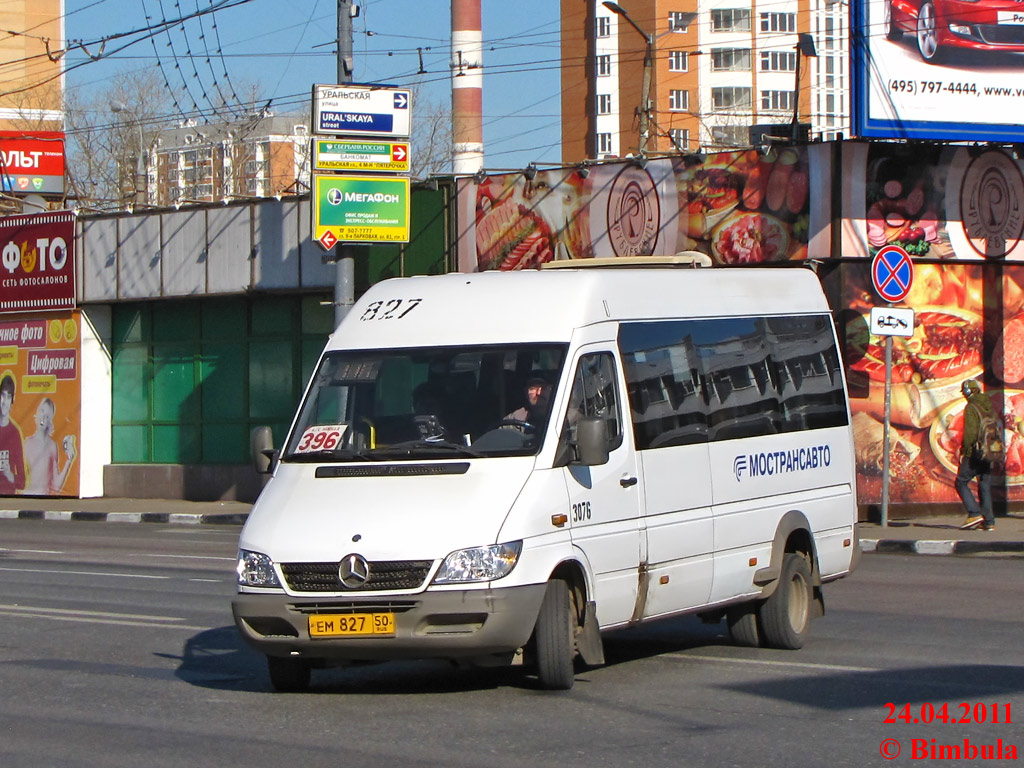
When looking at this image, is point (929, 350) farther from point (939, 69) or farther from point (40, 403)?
point (40, 403)

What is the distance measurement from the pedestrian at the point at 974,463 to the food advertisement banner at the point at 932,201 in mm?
2802

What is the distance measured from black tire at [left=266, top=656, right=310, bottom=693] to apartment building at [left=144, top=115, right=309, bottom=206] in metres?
32.2

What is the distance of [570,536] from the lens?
916cm

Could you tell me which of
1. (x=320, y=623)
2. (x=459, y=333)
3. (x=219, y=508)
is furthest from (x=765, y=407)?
(x=219, y=508)

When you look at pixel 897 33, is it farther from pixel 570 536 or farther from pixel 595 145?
pixel 595 145

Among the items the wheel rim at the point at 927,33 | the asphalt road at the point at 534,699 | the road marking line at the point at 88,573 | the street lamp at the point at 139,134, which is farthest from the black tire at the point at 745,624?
the street lamp at the point at 139,134

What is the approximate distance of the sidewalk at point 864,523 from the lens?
19.8 m

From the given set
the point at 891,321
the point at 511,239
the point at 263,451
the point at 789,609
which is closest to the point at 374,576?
the point at 263,451

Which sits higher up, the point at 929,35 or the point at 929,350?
the point at 929,35

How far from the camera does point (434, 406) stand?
966cm

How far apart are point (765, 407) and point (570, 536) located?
272cm

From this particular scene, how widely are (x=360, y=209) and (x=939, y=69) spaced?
9.37m

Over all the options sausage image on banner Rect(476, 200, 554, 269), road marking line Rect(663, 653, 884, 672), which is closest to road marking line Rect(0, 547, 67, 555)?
sausage image on banner Rect(476, 200, 554, 269)

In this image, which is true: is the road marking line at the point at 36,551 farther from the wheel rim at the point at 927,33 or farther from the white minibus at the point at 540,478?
the wheel rim at the point at 927,33
